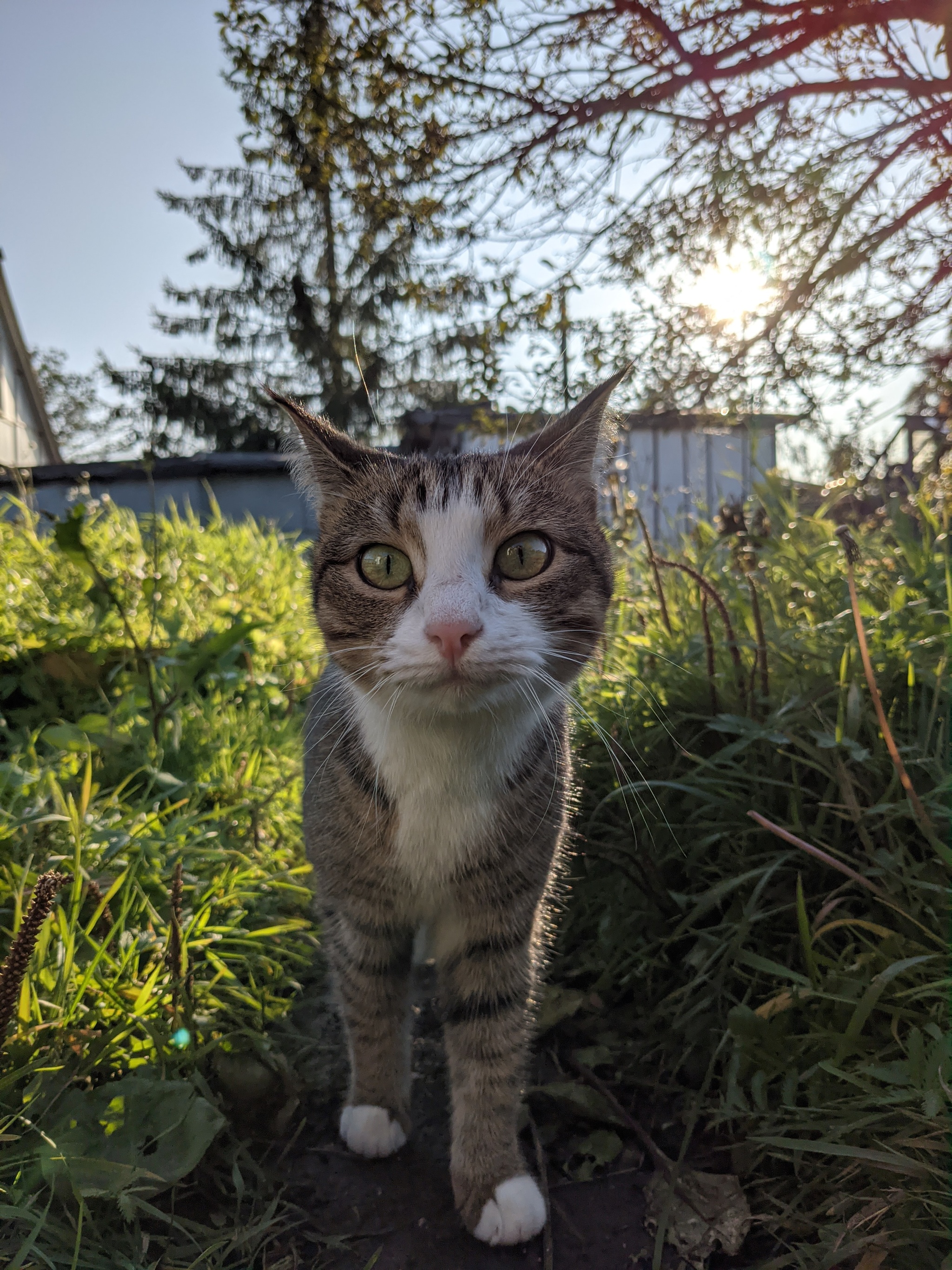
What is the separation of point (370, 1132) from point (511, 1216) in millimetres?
322

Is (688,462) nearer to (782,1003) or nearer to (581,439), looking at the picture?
(581,439)

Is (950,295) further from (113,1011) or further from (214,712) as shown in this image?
(113,1011)

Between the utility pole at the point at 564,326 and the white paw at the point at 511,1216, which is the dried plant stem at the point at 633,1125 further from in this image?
the utility pole at the point at 564,326

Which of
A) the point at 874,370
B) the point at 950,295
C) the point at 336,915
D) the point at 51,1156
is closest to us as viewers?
the point at 51,1156

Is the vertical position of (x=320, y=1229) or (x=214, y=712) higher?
(x=214, y=712)

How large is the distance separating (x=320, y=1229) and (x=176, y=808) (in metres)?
1.09

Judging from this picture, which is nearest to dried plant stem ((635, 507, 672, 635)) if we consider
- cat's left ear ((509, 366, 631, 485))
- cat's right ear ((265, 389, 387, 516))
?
cat's left ear ((509, 366, 631, 485))

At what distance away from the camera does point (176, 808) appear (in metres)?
2.09

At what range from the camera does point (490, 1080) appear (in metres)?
1.48

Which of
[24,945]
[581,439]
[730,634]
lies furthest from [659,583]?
[24,945]

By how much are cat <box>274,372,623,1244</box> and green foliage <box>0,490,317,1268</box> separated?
0.29 m

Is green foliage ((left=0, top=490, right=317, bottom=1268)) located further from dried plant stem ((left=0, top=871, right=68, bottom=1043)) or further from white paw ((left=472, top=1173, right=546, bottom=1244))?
white paw ((left=472, top=1173, right=546, bottom=1244))

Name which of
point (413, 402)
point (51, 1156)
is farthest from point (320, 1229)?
point (413, 402)

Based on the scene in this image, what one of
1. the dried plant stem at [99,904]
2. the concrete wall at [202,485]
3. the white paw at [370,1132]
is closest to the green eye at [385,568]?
the dried plant stem at [99,904]
